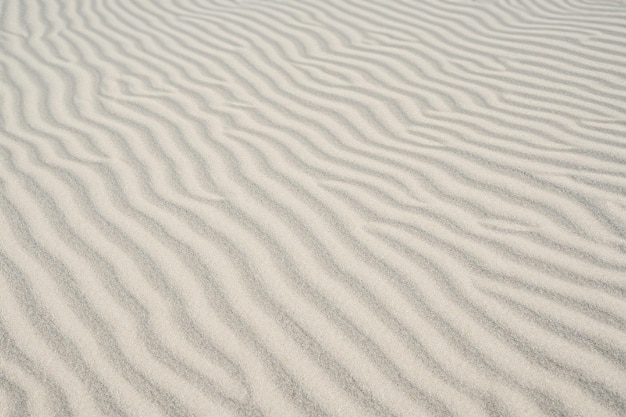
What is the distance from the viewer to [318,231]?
2617mm

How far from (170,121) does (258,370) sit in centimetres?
215

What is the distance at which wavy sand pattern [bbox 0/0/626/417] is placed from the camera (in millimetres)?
1933

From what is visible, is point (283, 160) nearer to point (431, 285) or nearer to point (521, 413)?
point (431, 285)

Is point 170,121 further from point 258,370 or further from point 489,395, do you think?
point 489,395

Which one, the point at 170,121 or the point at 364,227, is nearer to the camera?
the point at 364,227

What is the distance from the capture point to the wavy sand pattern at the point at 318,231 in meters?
1.93

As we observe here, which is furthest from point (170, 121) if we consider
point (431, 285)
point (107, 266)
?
point (431, 285)

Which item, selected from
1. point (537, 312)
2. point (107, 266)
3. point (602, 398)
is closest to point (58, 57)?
point (107, 266)

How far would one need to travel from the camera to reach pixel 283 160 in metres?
3.20

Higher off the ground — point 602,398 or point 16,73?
point 16,73

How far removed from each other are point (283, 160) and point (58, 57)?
265 centimetres

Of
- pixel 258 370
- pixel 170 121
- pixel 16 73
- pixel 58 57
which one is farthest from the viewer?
pixel 58 57

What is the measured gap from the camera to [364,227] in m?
2.63

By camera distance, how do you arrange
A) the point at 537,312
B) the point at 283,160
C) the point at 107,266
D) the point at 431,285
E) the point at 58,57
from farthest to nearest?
the point at 58,57, the point at 283,160, the point at 107,266, the point at 431,285, the point at 537,312
